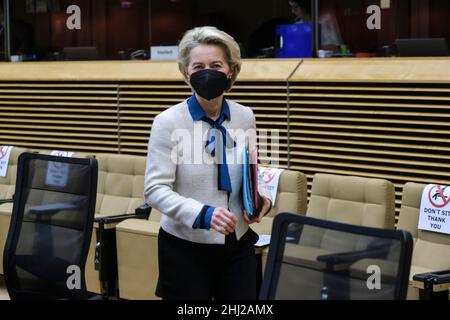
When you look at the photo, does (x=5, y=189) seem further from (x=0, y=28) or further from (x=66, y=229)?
(x=66, y=229)

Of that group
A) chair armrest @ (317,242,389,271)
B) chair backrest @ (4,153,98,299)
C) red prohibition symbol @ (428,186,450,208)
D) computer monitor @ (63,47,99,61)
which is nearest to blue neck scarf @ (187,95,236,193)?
chair armrest @ (317,242,389,271)

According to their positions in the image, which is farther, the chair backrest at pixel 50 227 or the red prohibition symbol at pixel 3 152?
the red prohibition symbol at pixel 3 152

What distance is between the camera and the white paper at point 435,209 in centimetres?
550

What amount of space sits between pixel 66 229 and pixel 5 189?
448 cm

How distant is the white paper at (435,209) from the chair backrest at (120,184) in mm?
2639

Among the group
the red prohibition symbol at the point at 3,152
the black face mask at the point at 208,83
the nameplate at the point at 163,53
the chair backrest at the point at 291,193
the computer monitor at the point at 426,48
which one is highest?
the nameplate at the point at 163,53

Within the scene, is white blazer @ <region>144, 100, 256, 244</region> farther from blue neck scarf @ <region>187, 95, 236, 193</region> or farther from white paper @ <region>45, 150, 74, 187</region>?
white paper @ <region>45, 150, 74, 187</region>

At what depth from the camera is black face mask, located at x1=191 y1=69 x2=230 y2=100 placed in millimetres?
3422

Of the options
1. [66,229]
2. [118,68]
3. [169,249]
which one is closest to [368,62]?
[118,68]

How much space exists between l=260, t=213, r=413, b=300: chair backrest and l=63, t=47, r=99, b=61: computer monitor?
669 cm

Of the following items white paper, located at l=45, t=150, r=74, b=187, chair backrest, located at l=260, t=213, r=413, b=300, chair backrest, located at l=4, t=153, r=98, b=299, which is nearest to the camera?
chair backrest, located at l=260, t=213, r=413, b=300

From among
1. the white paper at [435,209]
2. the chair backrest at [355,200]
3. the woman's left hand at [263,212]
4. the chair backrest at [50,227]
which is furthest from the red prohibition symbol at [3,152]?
the woman's left hand at [263,212]

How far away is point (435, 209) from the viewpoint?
5520mm

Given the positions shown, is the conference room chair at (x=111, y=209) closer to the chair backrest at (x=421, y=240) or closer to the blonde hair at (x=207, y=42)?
the chair backrest at (x=421, y=240)
